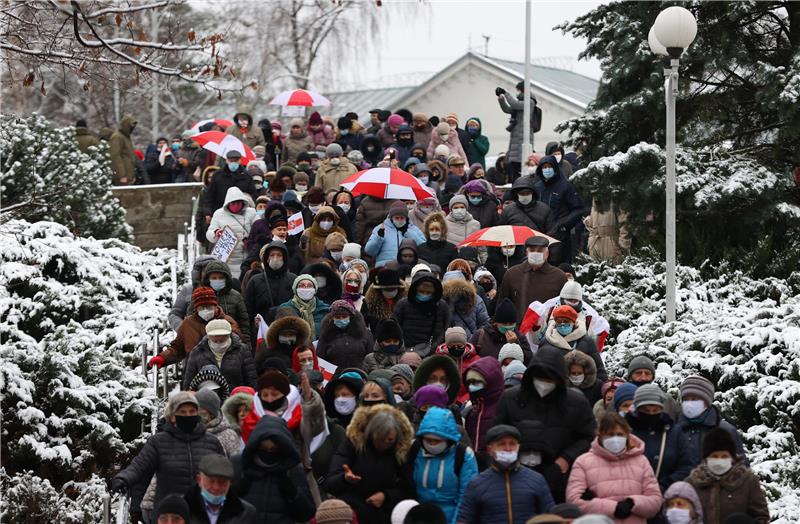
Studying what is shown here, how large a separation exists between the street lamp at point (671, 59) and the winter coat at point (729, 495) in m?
6.80

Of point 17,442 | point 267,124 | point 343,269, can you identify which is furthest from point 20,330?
point 267,124

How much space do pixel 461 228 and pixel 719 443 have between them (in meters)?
8.58

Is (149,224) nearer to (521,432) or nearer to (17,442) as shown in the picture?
(17,442)

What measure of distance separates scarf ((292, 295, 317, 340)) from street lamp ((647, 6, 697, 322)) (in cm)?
421

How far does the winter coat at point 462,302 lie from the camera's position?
15606mm

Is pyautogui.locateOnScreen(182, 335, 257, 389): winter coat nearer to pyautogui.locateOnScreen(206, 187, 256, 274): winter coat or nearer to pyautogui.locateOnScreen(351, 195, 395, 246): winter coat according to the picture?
pyautogui.locateOnScreen(206, 187, 256, 274): winter coat

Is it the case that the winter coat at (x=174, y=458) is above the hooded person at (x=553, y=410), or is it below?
below

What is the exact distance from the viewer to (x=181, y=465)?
11.3m

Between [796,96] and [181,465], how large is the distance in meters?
10.8

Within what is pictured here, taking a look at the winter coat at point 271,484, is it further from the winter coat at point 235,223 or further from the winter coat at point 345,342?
the winter coat at point 235,223

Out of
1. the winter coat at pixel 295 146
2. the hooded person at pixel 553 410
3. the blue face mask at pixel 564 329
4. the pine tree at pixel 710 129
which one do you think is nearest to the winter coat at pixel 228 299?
the blue face mask at pixel 564 329

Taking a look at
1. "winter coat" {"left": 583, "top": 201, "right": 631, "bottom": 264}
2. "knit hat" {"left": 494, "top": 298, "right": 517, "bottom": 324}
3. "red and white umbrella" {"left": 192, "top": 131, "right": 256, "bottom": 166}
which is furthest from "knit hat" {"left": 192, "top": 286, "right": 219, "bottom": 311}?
"red and white umbrella" {"left": 192, "top": 131, "right": 256, "bottom": 166}

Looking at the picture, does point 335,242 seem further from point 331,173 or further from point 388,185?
point 331,173

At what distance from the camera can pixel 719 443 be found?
10.7 metres
